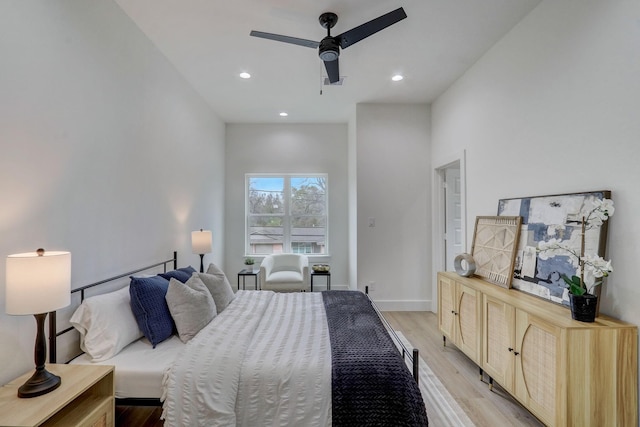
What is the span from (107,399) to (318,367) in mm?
1114

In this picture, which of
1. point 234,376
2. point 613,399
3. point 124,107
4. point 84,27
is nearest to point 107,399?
point 234,376

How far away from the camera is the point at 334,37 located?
2334mm

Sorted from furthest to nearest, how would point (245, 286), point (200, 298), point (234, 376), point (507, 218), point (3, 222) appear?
1. point (245, 286)
2. point (507, 218)
3. point (200, 298)
4. point (234, 376)
5. point (3, 222)

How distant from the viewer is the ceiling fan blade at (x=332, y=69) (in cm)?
252

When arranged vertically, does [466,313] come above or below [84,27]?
below

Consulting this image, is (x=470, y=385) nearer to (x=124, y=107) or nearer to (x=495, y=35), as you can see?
(x=495, y=35)

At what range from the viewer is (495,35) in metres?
2.76

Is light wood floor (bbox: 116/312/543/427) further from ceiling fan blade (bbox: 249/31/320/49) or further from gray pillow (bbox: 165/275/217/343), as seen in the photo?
ceiling fan blade (bbox: 249/31/320/49)

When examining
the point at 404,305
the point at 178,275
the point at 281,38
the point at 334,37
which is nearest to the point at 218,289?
the point at 178,275

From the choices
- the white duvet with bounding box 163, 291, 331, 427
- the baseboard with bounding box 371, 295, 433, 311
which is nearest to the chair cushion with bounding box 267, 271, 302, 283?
the baseboard with bounding box 371, 295, 433, 311

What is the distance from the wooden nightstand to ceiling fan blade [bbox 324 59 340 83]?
2.62 m

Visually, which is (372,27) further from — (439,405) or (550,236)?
(439,405)

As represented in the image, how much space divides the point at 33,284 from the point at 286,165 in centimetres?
433

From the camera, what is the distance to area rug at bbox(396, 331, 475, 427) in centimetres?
204
